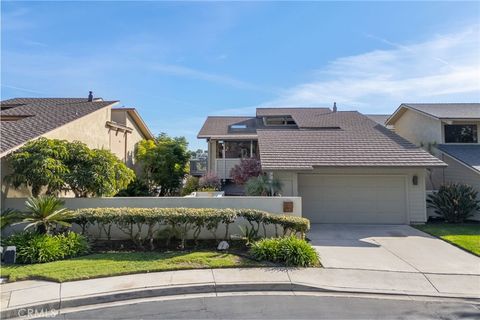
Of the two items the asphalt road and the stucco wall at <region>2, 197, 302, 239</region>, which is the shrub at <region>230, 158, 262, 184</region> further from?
the asphalt road

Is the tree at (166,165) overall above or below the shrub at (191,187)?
above

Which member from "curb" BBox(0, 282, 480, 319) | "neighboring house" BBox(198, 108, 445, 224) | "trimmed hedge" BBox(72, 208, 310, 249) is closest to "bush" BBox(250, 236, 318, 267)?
"trimmed hedge" BBox(72, 208, 310, 249)

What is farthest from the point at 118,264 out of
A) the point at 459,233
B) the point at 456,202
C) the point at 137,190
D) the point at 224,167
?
the point at 456,202

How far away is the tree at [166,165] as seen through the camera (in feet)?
64.1

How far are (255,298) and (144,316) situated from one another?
6.96 ft

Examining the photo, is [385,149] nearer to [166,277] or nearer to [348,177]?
[348,177]

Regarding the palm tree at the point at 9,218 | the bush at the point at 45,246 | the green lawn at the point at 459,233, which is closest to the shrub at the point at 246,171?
the green lawn at the point at 459,233

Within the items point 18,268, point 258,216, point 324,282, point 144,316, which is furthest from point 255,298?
point 18,268

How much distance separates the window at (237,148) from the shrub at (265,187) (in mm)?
8207

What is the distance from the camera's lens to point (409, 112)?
20734mm

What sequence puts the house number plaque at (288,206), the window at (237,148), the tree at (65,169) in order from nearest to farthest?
the tree at (65,169)
the house number plaque at (288,206)
the window at (237,148)

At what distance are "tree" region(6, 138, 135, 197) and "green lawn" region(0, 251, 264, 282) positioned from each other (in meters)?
3.11

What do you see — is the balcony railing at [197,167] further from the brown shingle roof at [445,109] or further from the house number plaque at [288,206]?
the house number plaque at [288,206]

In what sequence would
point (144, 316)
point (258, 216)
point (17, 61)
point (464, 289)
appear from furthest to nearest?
point (17, 61) < point (258, 216) < point (464, 289) < point (144, 316)
